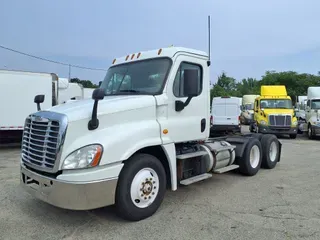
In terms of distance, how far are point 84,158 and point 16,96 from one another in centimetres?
934

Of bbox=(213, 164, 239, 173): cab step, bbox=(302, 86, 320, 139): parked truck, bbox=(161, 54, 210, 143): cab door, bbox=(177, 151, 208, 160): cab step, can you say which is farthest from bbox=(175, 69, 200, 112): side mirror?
bbox=(302, 86, 320, 139): parked truck

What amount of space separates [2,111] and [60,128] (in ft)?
29.7

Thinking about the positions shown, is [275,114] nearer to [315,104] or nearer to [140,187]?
[315,104]

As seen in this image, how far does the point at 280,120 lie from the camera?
1720 cm

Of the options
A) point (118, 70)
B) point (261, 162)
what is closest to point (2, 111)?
point (118, 70)

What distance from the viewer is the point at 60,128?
13.2 feet

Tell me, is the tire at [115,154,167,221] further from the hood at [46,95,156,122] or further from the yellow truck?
the yellow truck

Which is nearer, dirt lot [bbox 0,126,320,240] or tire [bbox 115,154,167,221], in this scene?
dirt lot [bbox 0,126,320,240]

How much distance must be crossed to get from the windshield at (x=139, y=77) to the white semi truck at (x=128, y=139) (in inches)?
0.7

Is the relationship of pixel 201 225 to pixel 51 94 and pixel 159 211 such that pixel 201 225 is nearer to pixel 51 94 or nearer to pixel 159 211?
pixel 159 211

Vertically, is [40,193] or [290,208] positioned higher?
[40,193]

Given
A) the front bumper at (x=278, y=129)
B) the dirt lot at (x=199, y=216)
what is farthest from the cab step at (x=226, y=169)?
the front bumper at (x=278, y=129)

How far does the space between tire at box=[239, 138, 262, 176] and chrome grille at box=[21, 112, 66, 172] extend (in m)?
4.63

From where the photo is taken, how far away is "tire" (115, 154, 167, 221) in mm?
4305
